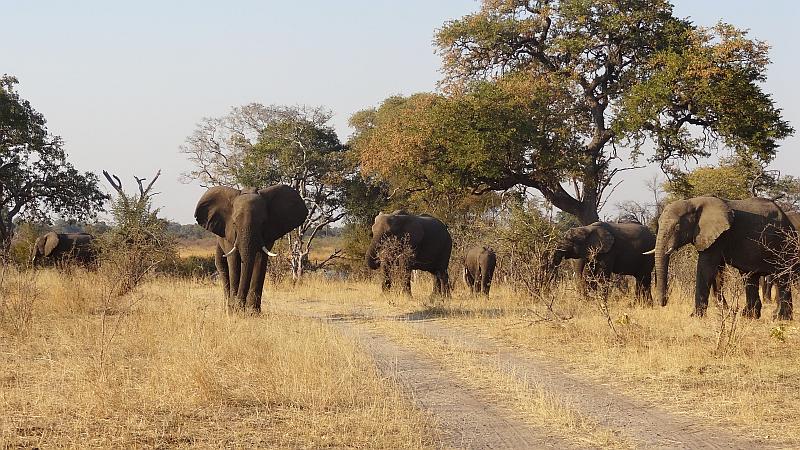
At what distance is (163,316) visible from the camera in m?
13.6

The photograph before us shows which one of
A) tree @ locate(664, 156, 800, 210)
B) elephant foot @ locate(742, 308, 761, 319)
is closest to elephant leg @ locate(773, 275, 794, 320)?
elephant foot @ locate(742, 308, 761, 319)

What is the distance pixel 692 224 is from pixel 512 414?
30.7ft

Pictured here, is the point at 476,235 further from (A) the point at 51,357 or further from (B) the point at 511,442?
(B) the point at 511,442

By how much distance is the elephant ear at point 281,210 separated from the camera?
16172mm

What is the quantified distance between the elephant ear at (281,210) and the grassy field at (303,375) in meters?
1.58

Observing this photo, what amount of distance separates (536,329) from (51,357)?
7.05m

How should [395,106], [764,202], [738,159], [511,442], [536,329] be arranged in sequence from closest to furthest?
1. [511,442]
2. [536,329]
3. [764,202]
4. [738,159]
5. [395,106]

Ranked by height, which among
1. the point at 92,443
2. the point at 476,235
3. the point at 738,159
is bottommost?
the point at 92,443

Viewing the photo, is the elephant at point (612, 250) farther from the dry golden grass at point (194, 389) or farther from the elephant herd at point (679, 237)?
the dry golden grass at point (194, 389)

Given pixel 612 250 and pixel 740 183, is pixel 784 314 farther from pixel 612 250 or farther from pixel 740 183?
pixel 740 183

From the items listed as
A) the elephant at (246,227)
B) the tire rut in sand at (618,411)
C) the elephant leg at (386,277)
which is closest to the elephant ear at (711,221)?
the tire rut in sand at (618,411)

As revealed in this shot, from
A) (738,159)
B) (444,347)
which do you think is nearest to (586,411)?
(444,347)

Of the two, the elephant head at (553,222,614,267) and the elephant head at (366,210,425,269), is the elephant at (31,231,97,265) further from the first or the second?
the elephant head at (553,222,614,267)

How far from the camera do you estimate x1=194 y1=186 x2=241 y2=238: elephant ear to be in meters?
16.3
